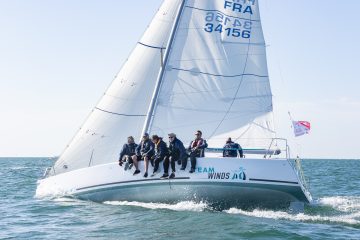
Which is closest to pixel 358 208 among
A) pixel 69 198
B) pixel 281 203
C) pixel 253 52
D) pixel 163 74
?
pixel 281 203

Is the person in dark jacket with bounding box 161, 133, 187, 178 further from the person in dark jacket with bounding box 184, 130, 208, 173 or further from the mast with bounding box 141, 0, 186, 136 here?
the mast with bounding box 141, 0, 186, 136

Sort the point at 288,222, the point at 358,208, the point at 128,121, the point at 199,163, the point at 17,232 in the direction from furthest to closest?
the point at 128,121 → the point at 358,208 → the point at 199,163 → the point at 288,222 → the point at 17,232

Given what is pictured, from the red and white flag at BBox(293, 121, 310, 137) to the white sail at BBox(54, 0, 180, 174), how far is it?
492cm

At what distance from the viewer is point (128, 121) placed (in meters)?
17.9

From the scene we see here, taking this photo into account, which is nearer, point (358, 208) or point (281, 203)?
point (281, 203)

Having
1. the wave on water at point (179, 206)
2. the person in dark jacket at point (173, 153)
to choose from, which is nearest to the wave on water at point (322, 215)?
the wave on water at point (179, 206)

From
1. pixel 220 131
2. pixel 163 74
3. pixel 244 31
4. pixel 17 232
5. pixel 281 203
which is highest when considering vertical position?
pixel 244 31

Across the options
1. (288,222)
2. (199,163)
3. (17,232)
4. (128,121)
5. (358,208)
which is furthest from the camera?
(128,121)

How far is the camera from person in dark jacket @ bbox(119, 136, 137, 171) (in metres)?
15.7

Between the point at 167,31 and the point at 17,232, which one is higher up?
the point at 167,31

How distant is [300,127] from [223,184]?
9.75 feet

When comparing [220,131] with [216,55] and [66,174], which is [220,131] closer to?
[216,55]

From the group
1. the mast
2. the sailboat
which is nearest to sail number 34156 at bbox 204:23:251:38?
the sailboat

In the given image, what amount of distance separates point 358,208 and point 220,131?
4816mm
